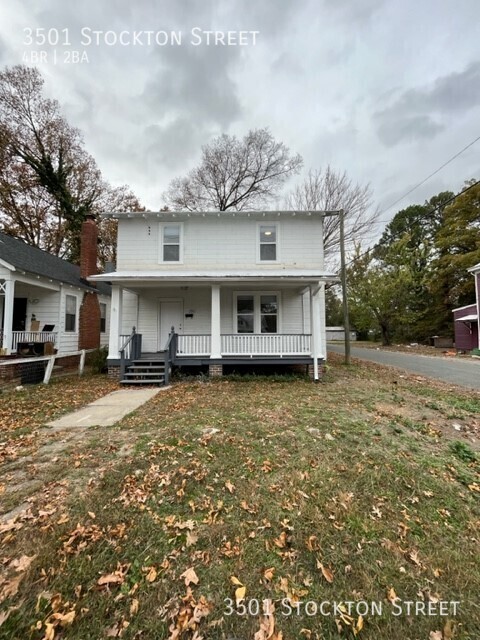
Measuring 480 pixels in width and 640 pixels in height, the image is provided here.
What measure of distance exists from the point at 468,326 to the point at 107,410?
23.2 meters

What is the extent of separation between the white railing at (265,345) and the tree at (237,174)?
56.8ft

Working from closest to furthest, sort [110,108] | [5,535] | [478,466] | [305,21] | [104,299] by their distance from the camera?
[5,535], [478,466], [305,21], [110,108], [104,299]

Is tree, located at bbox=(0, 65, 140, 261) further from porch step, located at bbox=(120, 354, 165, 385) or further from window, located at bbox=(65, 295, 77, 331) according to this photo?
porch step, located at bbox=(120, 354, 165, 385)

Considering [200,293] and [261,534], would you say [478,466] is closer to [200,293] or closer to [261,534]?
[261,534]

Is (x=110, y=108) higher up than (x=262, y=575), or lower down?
higher up

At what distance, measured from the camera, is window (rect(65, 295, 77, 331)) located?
12.9 m

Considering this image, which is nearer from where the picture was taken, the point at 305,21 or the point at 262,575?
the point at 262,575

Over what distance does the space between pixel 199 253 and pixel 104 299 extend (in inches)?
290

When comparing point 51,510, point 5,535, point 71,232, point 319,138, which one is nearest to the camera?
point 5,535

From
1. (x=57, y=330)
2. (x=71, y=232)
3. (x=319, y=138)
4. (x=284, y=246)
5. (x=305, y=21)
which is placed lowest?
(x=57, y=330)

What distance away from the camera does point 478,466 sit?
377 centimetres

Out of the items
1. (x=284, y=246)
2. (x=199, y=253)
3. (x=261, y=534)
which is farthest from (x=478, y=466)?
(x=199, y=253)

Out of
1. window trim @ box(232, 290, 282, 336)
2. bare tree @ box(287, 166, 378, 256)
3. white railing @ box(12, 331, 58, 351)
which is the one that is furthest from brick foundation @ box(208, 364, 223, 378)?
bare tree @ box(287, 166, 378, 256)

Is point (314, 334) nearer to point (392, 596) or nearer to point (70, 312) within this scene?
point (392, 596)
